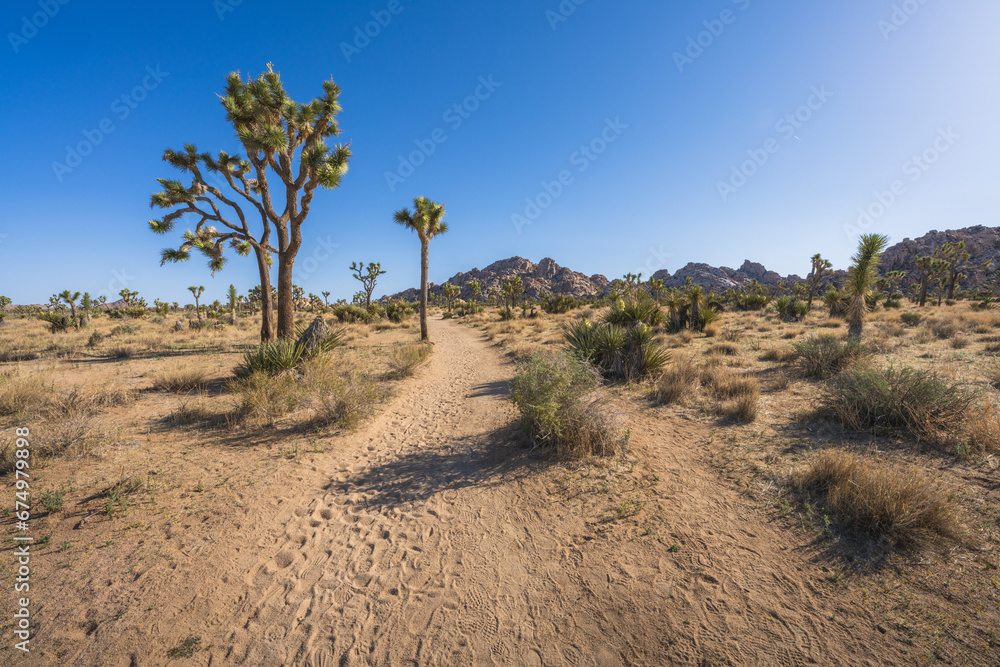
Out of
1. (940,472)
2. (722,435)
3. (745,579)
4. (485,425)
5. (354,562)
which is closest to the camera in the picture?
(745,579)

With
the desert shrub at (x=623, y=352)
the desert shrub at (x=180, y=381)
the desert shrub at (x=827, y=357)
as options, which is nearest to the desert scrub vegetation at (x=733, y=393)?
the desert shrub at (x=623, y=352)

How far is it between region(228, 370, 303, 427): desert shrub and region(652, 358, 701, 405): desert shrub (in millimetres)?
7845

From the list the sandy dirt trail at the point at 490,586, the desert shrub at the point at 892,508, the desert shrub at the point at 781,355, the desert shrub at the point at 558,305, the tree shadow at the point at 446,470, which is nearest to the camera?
the sandy dirt trail at the point at 490,586

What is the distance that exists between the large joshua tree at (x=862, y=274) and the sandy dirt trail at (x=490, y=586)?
13.1m

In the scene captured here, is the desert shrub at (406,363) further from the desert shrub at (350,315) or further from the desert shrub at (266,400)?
the desert shrub at (350,315)

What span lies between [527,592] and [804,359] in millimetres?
10436

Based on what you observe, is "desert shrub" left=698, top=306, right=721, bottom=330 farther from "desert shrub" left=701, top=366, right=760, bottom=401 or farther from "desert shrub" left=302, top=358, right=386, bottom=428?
"desert shrub" left=302, top=358, right=386, bottom=428

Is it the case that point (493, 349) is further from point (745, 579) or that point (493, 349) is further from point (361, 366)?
point (745, 579)

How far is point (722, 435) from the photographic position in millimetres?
5871

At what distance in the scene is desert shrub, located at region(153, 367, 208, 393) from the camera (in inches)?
336

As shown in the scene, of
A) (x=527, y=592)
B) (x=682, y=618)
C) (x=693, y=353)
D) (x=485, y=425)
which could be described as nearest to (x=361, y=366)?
(x=485, y=425)

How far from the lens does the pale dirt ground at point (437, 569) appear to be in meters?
2.63

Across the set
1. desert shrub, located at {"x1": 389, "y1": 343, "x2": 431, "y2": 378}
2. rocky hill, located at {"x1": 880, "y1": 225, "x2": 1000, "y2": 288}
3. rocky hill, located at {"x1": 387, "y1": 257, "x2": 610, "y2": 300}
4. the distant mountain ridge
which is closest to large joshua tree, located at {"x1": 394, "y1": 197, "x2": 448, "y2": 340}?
desert shrub, located at {"x1": 389, "y1": 343, "x2": 431, "y2": 378}

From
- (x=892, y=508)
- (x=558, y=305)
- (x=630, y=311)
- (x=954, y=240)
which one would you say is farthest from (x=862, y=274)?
(x=954, y=240)
